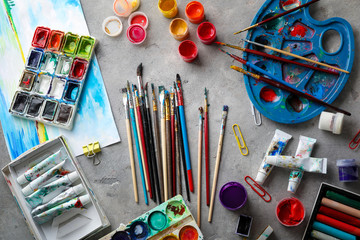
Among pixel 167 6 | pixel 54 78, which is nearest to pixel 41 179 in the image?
pixel 54 78

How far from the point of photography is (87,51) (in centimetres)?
231

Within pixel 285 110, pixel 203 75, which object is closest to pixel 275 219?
pixel 285 110

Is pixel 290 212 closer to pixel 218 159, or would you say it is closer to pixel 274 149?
pixel 274 149

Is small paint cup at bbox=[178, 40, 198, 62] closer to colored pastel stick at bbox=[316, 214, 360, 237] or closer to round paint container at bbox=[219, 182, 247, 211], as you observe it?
round paint container at bbox=[219, 182, 247, 211]

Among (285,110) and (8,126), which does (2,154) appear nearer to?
(8,126)

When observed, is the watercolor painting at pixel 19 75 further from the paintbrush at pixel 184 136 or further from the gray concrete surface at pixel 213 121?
the paintbrush at pixel 184 136

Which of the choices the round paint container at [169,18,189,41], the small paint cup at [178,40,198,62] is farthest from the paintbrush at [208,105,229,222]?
the round paint container at [169,18,189,41]

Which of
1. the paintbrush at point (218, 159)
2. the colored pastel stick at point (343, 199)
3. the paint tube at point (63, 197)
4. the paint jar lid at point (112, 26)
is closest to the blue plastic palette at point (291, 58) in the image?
the paintbrush at point (218, 159)

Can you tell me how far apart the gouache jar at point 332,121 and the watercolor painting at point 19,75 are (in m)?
1.28

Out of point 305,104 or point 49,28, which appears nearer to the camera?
point 305,104

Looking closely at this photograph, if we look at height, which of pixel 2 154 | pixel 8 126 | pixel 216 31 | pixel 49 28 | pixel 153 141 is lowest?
pixel 153 141

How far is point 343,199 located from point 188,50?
129 cm

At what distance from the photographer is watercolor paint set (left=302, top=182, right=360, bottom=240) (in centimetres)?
190

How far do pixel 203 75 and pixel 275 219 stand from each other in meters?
1.01
